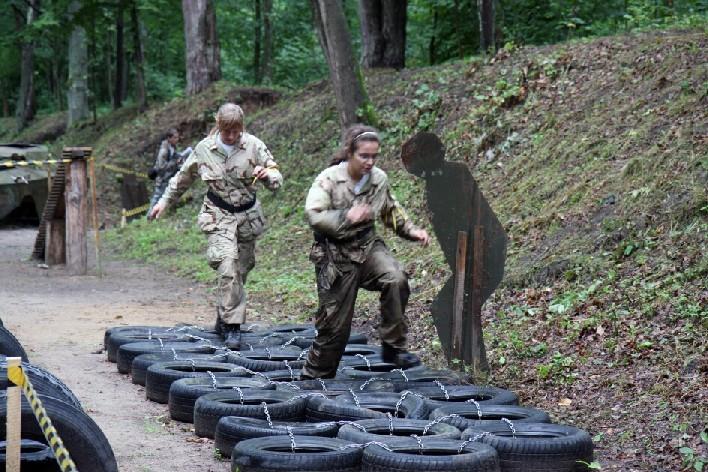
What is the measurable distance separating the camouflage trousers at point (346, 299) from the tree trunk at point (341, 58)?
9.85m

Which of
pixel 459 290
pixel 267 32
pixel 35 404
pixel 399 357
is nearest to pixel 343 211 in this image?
pixel 459 290

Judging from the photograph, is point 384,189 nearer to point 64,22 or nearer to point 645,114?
point 645,114

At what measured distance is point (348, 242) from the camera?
809cm

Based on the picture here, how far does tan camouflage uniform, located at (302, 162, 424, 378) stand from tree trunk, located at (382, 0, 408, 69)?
47.0 ft

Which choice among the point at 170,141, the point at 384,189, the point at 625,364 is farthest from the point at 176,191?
the point at 170,141

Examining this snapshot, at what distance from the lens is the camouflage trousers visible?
814 centimetres

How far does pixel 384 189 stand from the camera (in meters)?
8.25

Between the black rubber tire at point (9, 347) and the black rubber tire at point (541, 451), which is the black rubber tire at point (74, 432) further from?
the black rubber tire at point (9, 347)

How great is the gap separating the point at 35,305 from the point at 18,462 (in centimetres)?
931

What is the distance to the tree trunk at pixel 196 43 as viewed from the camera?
28922mm

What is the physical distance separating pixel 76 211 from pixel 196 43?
44.4 ft

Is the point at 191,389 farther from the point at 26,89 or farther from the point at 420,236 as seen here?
the point at 26,89

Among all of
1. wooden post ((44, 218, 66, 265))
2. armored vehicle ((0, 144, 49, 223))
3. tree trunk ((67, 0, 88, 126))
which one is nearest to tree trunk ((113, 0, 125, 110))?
tree trunk ((67, 0, 88, 126))

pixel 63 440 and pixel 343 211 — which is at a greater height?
pixel 343 211
